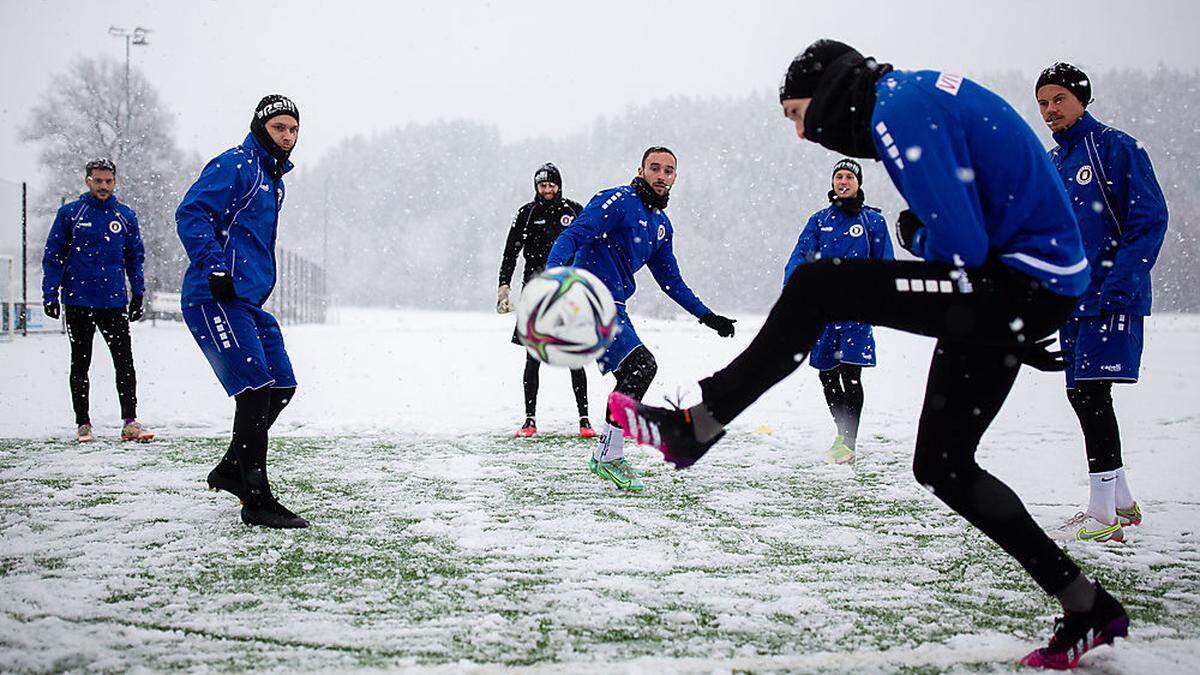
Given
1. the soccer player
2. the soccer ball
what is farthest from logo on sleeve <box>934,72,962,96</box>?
the soccer player

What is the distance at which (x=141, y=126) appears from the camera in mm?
37875

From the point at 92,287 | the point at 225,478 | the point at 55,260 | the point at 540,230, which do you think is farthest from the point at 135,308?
the point at 540,230

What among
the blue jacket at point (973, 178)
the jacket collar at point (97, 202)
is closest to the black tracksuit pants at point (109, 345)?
the jacket collar at point (97, 202)

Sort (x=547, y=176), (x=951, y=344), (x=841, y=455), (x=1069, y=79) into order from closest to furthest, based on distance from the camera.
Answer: (x=951, y=344) → (x=1069, y=79) → (x=841, y=455) → (x=547, y=176)

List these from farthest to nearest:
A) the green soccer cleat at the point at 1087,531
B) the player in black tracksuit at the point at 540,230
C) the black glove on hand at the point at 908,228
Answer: the player in black tracksuit at the point at 540,230, the green soccer cleat at the point at 1087,531, the black glove on hand at the point at 908,228

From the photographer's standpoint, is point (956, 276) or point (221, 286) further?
point (221, 286)

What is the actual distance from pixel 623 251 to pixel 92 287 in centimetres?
446

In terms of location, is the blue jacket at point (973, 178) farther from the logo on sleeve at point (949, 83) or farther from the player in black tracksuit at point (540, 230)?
the player in black tracksuit at point (540, 230)

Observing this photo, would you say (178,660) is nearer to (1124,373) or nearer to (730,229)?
(1124,373)

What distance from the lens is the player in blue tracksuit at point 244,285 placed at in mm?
3818

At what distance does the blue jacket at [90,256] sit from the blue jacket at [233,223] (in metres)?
3.18

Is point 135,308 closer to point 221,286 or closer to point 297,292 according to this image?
point 221,286

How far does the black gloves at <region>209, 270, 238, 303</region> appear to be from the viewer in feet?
12.3

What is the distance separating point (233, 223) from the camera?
13.1 feet
